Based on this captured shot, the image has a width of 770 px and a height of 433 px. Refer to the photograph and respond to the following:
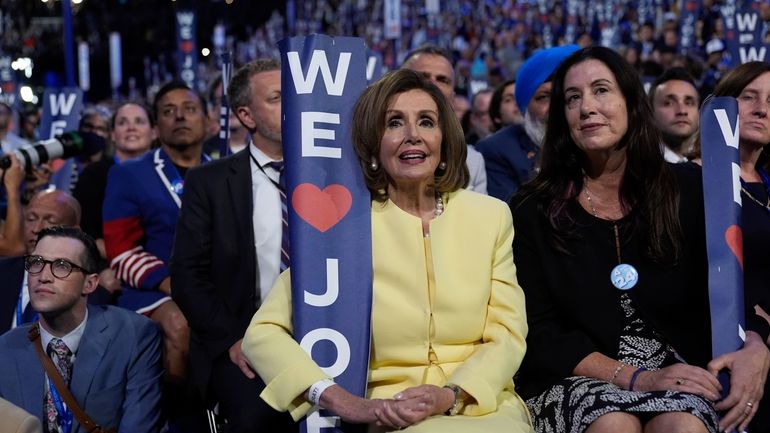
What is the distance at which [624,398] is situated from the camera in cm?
358

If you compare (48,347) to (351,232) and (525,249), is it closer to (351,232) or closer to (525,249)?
(351,232)

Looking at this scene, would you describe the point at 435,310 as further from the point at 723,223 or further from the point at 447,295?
the point at 723,223

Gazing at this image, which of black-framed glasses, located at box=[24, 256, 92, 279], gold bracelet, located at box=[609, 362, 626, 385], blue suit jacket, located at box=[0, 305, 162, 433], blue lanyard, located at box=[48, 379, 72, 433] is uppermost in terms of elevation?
black-framed glasses, located at box=[24, 256, 92, 279]

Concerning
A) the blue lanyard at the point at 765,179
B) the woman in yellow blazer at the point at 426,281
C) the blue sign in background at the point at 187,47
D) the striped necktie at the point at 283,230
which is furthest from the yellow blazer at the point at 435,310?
the blue sign in background at the point at 187,47

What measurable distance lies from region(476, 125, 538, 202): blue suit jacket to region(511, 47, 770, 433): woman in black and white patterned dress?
80.1 inches

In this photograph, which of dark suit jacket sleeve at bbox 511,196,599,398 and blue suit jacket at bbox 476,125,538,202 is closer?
dark suit jacket sleeve at bbox 511,196,599,398

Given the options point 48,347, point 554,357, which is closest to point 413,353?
point 554,357

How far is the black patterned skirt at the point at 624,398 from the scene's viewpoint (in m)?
3.51

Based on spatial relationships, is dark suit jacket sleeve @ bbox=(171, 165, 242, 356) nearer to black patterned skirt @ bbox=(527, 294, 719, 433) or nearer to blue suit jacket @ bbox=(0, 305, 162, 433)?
blue suit jacket @ bbox=(0, 305, 162, 433)

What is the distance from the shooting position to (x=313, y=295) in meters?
3.58

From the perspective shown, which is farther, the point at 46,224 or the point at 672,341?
the point at 46,224

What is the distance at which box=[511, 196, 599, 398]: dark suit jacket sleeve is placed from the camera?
394 centimetres

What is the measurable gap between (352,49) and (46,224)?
2743 mm

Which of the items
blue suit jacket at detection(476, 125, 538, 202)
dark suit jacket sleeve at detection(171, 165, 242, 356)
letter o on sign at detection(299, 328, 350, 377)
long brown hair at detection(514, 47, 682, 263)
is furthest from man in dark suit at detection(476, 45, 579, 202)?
letter o on sign at detection(299, 328, 350, 377)
